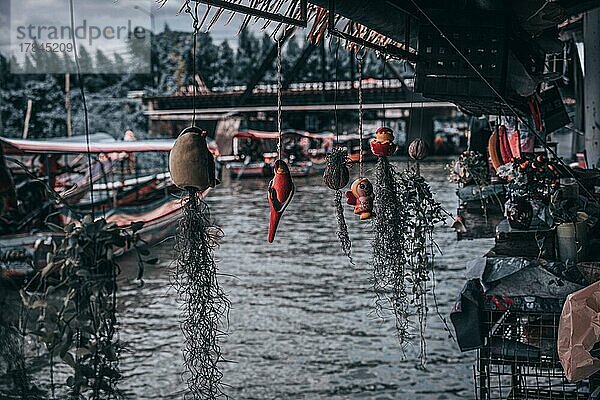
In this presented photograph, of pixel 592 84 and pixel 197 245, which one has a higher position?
pixel 592 84

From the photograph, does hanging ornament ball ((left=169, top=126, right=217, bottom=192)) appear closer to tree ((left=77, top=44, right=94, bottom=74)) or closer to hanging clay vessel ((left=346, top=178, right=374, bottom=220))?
hanging clay vessel ((left=346, top=178, right=374, bottom=220))

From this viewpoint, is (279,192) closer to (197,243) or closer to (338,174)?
(197,243)

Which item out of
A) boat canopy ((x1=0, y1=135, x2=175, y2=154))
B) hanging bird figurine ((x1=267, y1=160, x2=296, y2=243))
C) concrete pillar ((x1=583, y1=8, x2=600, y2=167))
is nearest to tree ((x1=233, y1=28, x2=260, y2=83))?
boat canopy ((x1=0, y1=135, x2=175, y2=154))

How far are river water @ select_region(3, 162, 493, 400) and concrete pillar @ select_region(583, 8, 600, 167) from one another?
72.2 inches

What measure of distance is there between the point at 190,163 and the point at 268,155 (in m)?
29.7

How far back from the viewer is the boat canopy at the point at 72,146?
11093mm

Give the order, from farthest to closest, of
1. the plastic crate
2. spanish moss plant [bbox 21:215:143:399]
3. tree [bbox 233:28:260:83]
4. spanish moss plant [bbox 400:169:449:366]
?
1. tree [bbox 233:28:260:83]
2. spanish moss plant [bbox 400:169:449:366]
3. the plastic crate
4. spanish moss plant [bbox 21:215:143:399]

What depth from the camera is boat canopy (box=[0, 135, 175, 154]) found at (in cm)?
1109

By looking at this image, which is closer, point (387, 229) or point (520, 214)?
point (520, 214)

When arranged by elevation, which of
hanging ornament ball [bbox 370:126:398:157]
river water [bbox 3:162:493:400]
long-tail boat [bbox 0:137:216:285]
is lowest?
river water [bbox 3:162:493:400]

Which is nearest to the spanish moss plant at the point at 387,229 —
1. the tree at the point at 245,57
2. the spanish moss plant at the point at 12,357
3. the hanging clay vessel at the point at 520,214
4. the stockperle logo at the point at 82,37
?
the hanging clay vessel at the point at 520,214

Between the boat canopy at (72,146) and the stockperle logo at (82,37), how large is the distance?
1.34m

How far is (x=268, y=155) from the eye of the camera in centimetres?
3209

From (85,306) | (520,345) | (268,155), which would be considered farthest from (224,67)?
(85,306)
